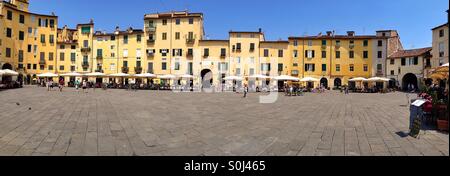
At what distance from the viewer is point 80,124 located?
304 inches

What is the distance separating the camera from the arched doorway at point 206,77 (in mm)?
46522

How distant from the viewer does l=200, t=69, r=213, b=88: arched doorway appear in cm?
4652

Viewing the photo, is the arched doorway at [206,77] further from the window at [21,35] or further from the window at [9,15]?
the window at [9,15]

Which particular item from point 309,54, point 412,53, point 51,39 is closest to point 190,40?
point 309,54

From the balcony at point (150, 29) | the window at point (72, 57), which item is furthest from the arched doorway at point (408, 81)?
the window at point (72, 57)

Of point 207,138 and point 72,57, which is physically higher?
point 72,57

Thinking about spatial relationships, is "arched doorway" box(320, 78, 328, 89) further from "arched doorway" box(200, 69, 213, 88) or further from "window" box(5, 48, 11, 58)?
"window" box(5, 48, 11, 58)

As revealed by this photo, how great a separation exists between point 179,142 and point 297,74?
45044 millimetres

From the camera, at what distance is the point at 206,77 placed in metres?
47.2

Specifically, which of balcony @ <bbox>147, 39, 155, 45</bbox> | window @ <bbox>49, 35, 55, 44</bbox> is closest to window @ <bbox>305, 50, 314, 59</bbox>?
balcony @ <bbox>147, 39, 155, 45</bbox>

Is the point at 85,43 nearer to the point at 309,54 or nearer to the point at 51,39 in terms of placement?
the point at 51,39
